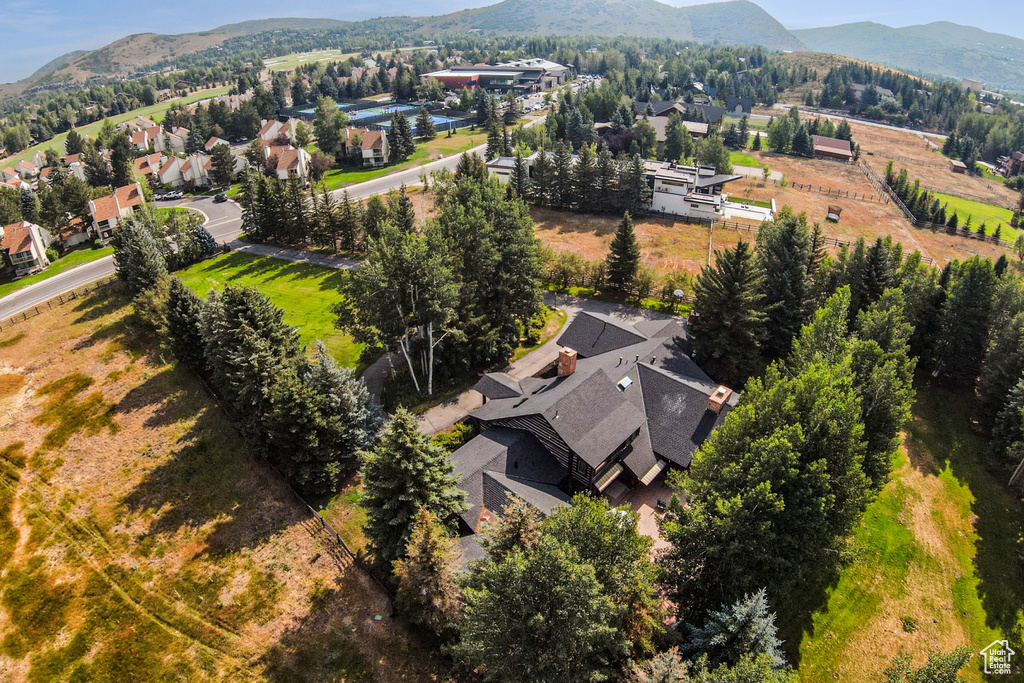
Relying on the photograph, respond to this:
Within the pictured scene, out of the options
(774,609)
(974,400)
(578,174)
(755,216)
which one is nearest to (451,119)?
(578,174)

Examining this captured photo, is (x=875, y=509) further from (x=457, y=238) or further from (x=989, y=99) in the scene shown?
(x=989, y=99)

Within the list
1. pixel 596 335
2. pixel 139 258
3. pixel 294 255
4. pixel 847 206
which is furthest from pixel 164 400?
pixel 847 206

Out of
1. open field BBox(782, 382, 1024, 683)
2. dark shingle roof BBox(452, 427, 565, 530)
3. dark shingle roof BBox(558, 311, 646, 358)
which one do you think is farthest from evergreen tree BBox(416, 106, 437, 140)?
open field BBox(782, 382, 1024, 683)

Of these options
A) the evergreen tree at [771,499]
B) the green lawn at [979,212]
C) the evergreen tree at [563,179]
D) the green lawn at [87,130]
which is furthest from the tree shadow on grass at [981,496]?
the green lawn at [87,130]

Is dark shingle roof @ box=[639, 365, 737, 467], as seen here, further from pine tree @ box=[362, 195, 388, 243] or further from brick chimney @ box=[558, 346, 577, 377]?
pine tree @ box=[362, 195, 388, 243]

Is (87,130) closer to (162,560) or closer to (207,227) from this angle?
(207,227)

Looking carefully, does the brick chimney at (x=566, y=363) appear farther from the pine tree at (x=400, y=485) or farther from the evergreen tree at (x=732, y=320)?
the pine tree at (x=400, y=485)
